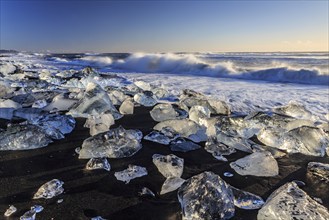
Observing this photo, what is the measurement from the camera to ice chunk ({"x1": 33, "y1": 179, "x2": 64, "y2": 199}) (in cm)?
197

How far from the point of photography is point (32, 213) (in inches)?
70.1

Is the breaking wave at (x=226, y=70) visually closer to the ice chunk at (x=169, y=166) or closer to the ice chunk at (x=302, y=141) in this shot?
the ice chunk at (x=302, y=141)

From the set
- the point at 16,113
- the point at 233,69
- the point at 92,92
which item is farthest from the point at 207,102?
the point at 233,69

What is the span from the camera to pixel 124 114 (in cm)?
413

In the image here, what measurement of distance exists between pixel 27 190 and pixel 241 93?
5189mm

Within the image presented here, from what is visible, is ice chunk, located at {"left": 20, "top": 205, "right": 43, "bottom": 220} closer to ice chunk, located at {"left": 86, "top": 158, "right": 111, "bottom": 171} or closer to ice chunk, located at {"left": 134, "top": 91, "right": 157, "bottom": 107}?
ice chunk, located at {"left": 86, "top": 158, "right": 111, "bottom": 171}

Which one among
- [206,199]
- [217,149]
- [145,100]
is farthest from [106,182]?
[145,100]

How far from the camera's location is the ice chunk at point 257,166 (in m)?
2.44

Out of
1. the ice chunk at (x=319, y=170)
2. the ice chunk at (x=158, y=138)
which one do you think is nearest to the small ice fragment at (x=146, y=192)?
the ice chunk at (x=158, y=138)

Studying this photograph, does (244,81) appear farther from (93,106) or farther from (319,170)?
(319,170)

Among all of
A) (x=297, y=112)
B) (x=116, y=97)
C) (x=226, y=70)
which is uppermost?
(x=116, y=97)

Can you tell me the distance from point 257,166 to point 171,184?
2.38 feet

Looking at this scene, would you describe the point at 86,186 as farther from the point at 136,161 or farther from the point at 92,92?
the point at 92,92

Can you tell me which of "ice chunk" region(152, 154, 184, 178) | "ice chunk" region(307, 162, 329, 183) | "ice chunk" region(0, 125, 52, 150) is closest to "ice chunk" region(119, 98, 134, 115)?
"ice chunk" region(0, 125, 52, 150)
